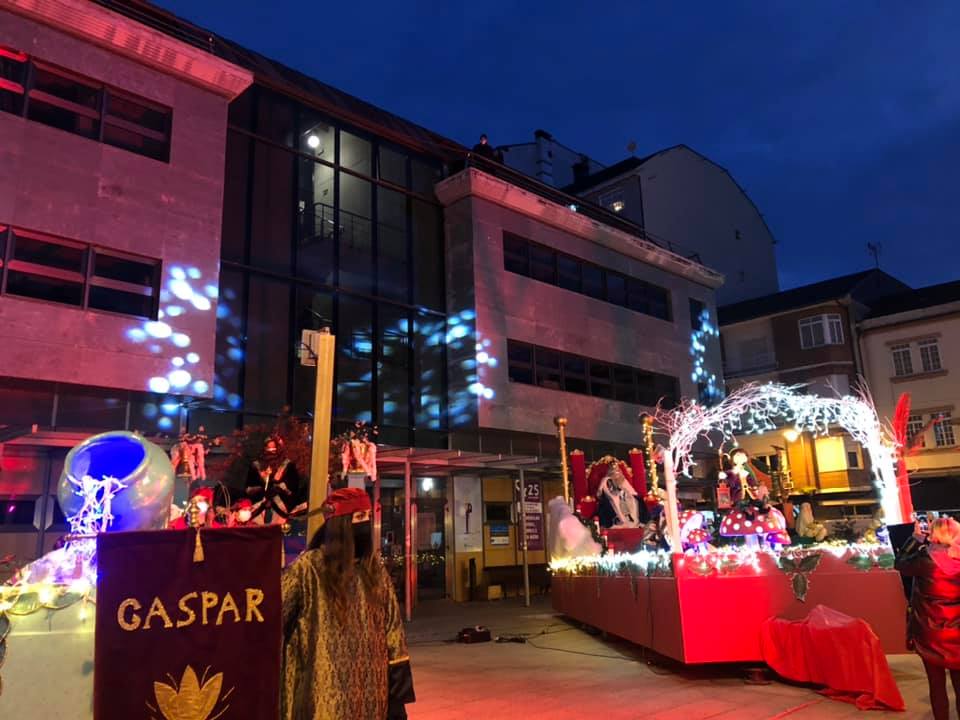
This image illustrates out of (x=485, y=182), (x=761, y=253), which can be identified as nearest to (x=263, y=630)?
(x=485, y=182)

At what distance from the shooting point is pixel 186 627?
3.49 metres

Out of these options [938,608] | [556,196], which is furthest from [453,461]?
[938,608]

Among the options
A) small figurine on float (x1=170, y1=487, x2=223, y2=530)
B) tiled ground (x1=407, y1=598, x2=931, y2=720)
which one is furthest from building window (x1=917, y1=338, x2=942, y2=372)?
small figurine on float (x1=170, y1=487, x2=223, y2=530)

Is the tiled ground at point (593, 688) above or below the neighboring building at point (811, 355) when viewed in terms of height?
below

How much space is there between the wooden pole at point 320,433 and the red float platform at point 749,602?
5373mm

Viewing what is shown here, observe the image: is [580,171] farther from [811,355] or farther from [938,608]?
[938,608]

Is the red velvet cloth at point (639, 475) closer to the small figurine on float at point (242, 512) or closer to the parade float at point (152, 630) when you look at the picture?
the small figurine on float at point (242, 512)

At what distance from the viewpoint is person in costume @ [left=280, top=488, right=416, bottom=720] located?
3.72m

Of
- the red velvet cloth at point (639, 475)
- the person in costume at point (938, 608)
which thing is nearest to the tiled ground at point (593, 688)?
the person in costume at point (938, 608)

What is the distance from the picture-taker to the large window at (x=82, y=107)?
1268 cm

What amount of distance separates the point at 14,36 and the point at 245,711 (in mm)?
13514

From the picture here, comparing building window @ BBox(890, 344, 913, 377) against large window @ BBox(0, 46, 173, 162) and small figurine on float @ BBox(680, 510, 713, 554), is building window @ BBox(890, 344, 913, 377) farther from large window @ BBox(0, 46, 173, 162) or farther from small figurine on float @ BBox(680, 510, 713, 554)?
large window @ BBox(0, 46, 173, 162)

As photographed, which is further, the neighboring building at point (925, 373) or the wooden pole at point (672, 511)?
the neighboring building at point (925, 373)

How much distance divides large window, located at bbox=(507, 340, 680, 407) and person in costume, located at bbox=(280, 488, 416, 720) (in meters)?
15.8
